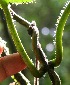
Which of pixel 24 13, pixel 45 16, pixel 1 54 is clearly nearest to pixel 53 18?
pixel 45 16

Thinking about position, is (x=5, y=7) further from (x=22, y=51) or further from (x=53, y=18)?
(x=53, y=18)

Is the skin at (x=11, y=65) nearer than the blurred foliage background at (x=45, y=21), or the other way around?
the skin at (x=11, y=65)

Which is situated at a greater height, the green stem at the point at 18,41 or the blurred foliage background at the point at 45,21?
the blurred foliage background at the point at 45,21

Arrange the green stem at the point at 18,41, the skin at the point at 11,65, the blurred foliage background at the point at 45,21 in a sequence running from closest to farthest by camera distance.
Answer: the green stem at the point at 18,41, the skin at the point at 11,65, the blurred foliage background at the point at 45,21

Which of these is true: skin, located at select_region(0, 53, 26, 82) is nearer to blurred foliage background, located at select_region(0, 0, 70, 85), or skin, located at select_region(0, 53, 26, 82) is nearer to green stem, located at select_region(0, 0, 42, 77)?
green stem, located at select_region(0, 0, 42, 77)

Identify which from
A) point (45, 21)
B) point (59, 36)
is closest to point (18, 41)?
point (59, 36)

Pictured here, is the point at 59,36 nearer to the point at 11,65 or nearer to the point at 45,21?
the point at 11,65

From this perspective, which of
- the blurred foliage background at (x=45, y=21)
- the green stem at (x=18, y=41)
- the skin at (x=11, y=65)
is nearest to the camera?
the green stem at (x=18, y=41)

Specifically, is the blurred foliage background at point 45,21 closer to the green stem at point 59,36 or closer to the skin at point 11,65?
the skin at point 11,65

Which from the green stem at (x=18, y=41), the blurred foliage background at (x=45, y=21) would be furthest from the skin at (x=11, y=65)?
the blurred foliage background at (x=45, y=21)

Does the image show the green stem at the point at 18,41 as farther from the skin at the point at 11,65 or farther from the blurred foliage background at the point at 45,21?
the blurred foliage background at the point at 45,21
